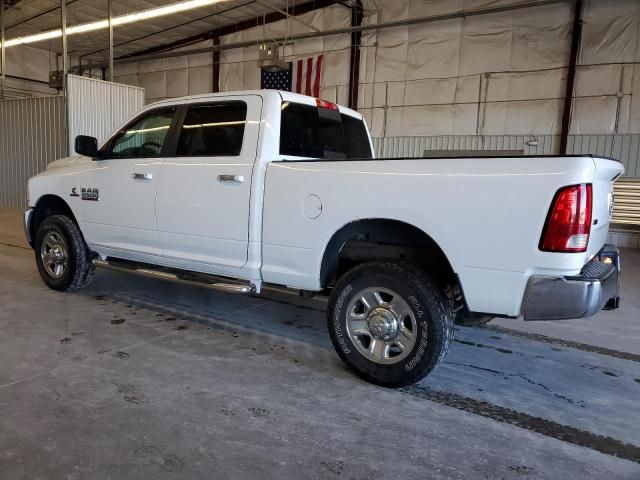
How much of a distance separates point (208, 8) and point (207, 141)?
1397 centimetres

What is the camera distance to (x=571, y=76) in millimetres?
12102

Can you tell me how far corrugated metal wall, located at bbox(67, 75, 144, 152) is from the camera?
446 inches

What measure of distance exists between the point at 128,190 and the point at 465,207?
10.2 feet

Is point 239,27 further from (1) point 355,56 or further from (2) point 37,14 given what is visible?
(2) point 37,14

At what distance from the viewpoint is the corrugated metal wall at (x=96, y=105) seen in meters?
11.3

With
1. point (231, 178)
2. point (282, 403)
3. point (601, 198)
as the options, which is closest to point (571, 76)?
point (601, 198)

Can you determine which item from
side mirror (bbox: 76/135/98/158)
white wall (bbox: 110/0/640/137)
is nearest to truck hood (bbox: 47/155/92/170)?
side mirror (bbox: 76/135/98/158)

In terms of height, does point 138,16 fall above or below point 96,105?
above

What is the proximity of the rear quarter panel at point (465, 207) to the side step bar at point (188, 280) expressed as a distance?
0.68m

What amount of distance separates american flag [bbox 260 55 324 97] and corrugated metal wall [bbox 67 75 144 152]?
506cm

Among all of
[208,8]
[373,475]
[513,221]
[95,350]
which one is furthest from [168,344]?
[208,8]

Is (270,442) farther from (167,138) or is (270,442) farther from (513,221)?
(167,138)

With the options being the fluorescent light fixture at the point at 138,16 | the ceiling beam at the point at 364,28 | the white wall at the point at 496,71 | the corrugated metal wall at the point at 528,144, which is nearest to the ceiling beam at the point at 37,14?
the fluorescent light fixture at the point at 138,16

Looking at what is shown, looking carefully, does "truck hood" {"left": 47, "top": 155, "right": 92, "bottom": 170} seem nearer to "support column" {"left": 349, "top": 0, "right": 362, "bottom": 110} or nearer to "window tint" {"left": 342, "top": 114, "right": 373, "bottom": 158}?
"window tint" {"left": 342, "top": 114, "right": 373, "bottom": 158}
